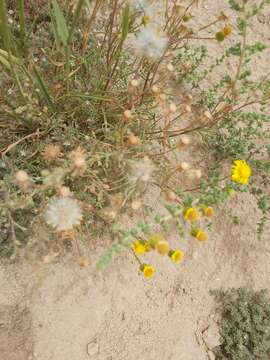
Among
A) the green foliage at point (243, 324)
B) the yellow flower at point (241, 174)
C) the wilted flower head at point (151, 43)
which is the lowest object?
the green foliage at point (243, 324)

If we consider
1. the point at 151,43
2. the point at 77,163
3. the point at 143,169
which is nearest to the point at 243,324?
the point at 143,169

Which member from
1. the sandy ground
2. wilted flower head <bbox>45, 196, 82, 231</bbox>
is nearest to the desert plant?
wilted flower head <bbox>45, 196, 82, 231</bbox>

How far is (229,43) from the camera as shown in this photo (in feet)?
8.53

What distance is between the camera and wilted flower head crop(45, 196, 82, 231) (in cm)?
138

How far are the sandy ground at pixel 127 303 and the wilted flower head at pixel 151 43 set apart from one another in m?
0.91

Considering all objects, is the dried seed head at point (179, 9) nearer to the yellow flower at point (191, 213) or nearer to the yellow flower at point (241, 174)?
the yellow flower at point (241, 174)

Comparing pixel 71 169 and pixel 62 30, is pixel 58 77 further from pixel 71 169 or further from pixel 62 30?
pixel 71 169

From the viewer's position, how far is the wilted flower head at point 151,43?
1605mm

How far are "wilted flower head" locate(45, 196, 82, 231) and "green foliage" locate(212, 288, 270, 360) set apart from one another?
1001 millimetres

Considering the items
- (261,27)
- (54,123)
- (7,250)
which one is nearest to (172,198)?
(54,123)

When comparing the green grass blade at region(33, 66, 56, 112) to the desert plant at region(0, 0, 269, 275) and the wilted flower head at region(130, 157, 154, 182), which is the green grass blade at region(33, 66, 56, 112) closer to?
the desert plant at region(0, 0, 269, 275)

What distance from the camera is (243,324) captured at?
1992 mm

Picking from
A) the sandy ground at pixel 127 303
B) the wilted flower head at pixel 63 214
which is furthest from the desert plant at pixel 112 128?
the sandy ground at pixel 127 303

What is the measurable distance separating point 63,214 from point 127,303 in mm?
791
